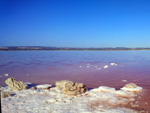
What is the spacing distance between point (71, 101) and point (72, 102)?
0.27 ft

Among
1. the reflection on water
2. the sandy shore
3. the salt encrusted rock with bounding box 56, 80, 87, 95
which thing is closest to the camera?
the sandy shore

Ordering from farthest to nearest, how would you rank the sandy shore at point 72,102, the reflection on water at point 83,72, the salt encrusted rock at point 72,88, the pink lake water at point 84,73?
the reflection on water at point 83,72 < the pink lake water at point 84,73 < the salt encrusted rock at point 72,88 < the sandy shore at point 72,102

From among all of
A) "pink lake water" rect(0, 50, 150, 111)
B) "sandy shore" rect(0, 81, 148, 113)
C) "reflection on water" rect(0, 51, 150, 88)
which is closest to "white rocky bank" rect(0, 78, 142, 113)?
"sandy shore" rect(0, 81, 148, 113)

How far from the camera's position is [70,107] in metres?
4.07

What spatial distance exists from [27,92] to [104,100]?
290 cm

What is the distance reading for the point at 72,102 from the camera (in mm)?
4473

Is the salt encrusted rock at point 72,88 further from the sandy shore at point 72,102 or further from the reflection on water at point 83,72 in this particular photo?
the reflection on water at point 83,72

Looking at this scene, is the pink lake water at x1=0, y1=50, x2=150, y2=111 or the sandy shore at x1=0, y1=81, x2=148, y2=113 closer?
the sandy shore at x1=0, y1=81, x2=148, y2=113

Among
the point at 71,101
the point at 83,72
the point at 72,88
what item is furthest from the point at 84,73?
the point at 71,101

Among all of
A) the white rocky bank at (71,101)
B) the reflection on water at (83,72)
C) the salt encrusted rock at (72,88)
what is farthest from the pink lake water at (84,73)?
the salt encrusted rock at (72,88)

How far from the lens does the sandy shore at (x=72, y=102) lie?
392cm

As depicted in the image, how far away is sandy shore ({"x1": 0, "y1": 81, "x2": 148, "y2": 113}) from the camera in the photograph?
154 inches

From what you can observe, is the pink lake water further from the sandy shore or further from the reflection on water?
the sandy shore

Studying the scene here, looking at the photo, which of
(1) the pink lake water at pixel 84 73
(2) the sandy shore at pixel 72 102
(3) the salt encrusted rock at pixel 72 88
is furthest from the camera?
(1) the pink lake water at pixel 84 73
